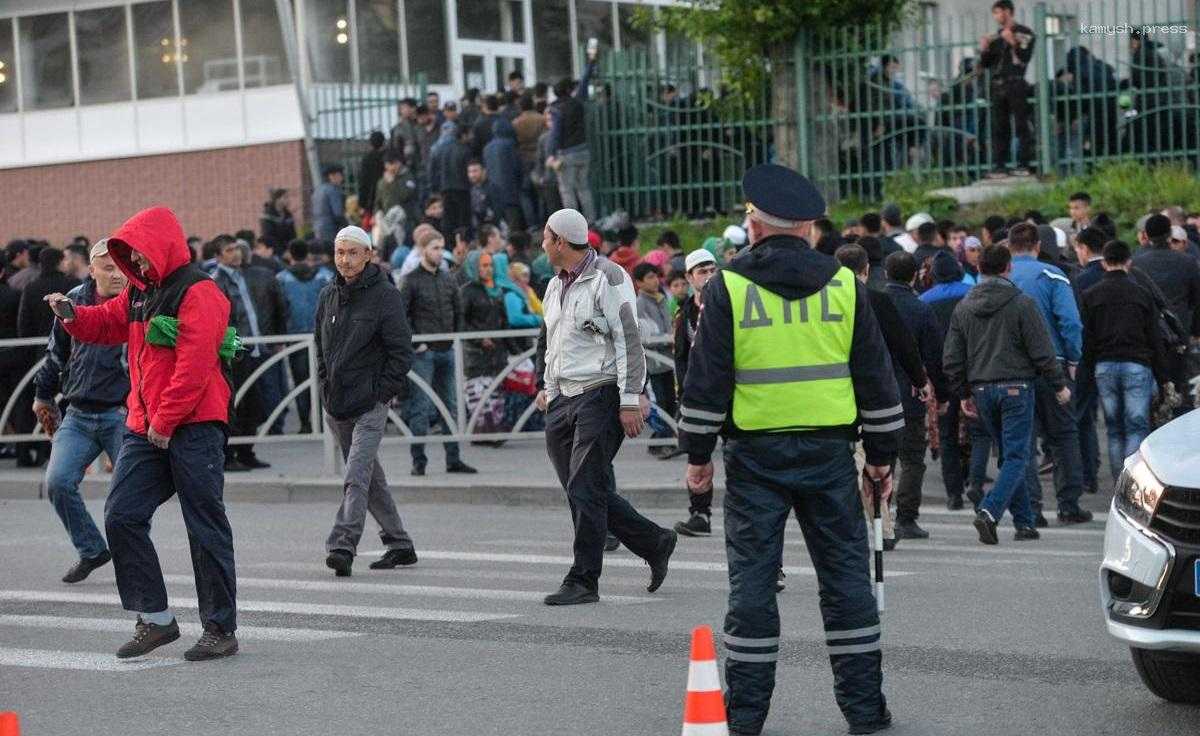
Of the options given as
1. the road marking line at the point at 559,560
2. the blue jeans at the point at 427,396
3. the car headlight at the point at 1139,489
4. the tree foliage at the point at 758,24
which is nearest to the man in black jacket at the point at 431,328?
the blue jeans at the point at 427,396

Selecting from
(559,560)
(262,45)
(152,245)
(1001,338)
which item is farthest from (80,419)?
(262,45)

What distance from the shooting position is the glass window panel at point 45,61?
1339 inches

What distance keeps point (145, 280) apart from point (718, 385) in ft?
9.74

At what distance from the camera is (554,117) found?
78.3 feet

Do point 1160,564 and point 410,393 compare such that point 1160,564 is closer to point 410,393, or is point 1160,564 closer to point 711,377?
point 711,377

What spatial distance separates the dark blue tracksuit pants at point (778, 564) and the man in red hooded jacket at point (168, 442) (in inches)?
105

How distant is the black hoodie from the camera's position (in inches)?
271

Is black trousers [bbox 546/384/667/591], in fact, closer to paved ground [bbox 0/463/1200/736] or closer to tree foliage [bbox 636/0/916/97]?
paved ground [bbox 0/463/1200/736]

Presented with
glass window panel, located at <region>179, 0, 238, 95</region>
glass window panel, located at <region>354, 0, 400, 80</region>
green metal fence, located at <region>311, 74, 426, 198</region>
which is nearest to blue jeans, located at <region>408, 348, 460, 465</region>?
green metal fence, located at <region>311, 74, 426, 198</region>

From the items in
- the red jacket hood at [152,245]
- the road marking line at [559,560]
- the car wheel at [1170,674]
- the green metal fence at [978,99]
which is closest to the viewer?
the car wheel at [1170,674]

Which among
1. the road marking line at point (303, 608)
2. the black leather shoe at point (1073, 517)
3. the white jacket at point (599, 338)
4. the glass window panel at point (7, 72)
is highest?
the glass window panel at point (7, 72)

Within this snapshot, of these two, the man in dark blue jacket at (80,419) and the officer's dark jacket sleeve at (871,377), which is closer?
the officer's dark jacket sleeve at (871,377)

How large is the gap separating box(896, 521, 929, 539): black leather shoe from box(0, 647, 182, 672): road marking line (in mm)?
5232

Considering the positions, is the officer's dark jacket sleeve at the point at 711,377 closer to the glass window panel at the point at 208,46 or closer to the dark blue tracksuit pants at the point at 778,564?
the dark blue tracksuit pants at the point at 778,564
